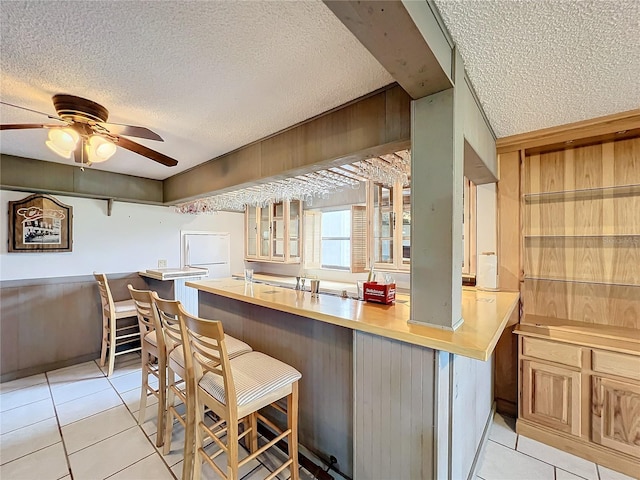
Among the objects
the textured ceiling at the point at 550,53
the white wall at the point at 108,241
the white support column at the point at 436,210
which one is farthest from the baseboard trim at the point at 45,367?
the textured ceiling at the point at 550,53

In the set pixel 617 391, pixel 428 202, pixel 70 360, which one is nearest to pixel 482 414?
pixel 617 391

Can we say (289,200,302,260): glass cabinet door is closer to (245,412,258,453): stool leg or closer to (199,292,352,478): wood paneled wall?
(199,292,352,478): wood paneled wall

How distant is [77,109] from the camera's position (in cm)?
174

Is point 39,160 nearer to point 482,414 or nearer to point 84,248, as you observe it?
point 84,248

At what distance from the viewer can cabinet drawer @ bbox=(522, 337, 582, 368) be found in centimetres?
192

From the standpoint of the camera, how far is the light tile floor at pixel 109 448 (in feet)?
5.84

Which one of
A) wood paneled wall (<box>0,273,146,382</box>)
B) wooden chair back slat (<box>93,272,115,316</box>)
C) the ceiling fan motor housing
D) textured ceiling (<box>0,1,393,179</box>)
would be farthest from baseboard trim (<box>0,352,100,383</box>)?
the ceiling fan motor housing

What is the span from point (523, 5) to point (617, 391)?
2.31 m

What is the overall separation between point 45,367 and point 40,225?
1607 millimetres

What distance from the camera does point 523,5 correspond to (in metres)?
1.00

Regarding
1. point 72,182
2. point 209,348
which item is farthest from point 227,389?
point 72,182

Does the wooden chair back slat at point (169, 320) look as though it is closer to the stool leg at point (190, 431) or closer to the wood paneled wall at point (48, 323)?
the stool leg at point (190, 431)

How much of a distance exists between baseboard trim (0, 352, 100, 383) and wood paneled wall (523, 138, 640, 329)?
480 centimetres

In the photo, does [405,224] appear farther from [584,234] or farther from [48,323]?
[48,323]
